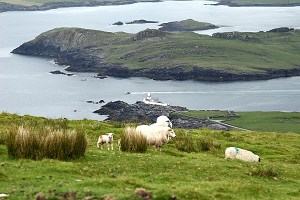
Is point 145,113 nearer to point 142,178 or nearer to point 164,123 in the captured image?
point 164,123

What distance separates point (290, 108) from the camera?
135875mm

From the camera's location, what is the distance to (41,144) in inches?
647

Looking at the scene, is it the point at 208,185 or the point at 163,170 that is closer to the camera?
the point at 208,185

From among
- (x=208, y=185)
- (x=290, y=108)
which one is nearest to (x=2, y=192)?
(x=208, y=185)

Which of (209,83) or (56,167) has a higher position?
(56,167)

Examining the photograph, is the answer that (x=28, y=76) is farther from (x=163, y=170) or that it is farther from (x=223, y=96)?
(x=163, y=170)

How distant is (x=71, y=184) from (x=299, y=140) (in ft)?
82.2

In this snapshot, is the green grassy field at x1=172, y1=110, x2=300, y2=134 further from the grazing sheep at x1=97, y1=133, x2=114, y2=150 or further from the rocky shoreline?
the grazing sheep at x1=97, y1=133, x2=114, y2=150

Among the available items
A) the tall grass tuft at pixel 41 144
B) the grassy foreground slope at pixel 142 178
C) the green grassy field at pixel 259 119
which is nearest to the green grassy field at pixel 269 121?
the green grassy field at pixel 259 119

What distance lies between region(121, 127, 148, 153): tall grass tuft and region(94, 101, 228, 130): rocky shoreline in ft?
277

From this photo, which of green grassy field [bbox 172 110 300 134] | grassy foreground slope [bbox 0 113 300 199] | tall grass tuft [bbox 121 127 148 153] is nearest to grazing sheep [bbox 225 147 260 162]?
grassy foreground slope [bbox 0 113 300 199]

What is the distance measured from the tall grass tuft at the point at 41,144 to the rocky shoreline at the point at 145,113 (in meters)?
88.1

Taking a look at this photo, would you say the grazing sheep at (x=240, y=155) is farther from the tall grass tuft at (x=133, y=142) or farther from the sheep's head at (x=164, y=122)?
the sheep's head at (x=164, y=122)

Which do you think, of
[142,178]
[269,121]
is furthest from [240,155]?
[269,121]
